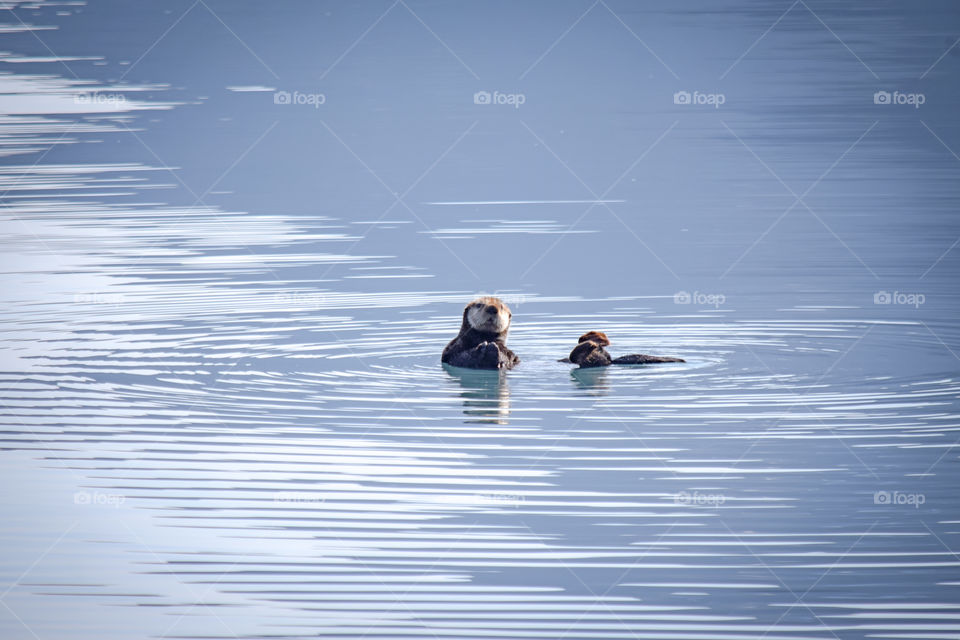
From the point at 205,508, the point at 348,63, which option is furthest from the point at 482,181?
the point at 205,508

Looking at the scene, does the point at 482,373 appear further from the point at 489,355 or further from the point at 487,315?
the point at 487,315

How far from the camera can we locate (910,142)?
22.0m

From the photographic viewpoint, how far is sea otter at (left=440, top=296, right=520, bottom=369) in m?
9.79

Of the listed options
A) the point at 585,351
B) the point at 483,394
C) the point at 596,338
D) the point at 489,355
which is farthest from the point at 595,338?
the point at 483,394

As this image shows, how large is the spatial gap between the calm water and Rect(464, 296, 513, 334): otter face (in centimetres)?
39

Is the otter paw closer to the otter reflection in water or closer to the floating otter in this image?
the otter reflection in water

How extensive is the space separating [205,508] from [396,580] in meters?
1.46

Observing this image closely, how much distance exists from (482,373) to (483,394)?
63 centimetres

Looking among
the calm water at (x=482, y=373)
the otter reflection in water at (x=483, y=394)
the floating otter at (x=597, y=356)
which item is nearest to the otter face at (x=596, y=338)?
the floating otter at (x=597, y=356)

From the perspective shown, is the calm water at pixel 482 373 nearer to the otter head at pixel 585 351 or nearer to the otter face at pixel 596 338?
the otter head at pixel 585 351

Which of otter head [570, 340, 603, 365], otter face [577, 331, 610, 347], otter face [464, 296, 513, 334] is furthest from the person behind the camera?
otter face [577, 331, 610, 347]

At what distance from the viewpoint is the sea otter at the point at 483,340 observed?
9.79 meters

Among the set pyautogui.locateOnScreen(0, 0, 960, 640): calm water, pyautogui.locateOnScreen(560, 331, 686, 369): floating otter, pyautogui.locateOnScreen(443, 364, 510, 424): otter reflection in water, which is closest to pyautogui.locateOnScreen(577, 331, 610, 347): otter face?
pyautogui.locateOnScreen(560, 331, 686, 369): floating otter

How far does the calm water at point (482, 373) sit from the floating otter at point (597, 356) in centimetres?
11
